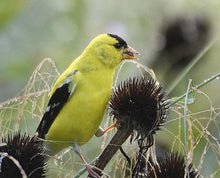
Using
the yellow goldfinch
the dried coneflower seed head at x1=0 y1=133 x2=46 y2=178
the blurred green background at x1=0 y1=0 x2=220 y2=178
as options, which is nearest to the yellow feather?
the yellow goldfinch

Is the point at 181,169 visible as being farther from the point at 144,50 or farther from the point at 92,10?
the point at 92,10

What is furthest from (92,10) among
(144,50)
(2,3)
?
(2,3)

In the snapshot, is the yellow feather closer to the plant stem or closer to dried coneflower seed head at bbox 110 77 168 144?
dried coneflower seed head at bbox 110 77 168 144

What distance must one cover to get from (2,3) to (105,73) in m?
1.30

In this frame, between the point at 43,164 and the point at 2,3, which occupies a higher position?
the point at 2,3

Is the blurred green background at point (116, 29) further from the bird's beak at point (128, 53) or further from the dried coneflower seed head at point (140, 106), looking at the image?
the dried coneflower seed head at point (140, 106)

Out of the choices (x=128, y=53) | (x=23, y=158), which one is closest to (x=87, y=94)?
(x=128, y=53)

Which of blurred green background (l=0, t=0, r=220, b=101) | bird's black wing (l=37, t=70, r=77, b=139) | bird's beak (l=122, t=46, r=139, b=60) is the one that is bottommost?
bird's black wing (l=37, t=70, r=77, b=139)

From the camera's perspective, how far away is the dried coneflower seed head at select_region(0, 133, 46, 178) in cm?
216

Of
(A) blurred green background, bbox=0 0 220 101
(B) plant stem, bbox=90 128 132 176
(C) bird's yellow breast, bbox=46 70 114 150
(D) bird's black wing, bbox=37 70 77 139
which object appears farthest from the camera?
(A) blurred green background, bbox=0 0 220 101

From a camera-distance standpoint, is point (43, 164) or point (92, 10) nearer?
point (43, 164)

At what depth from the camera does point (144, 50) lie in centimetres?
444

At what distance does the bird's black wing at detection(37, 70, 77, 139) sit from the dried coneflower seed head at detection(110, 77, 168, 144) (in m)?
0.30

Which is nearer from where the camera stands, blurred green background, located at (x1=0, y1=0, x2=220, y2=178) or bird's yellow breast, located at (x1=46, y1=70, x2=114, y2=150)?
bird's yellow breast, located at (x1=46, y1=70, x2=114, y2=150)
